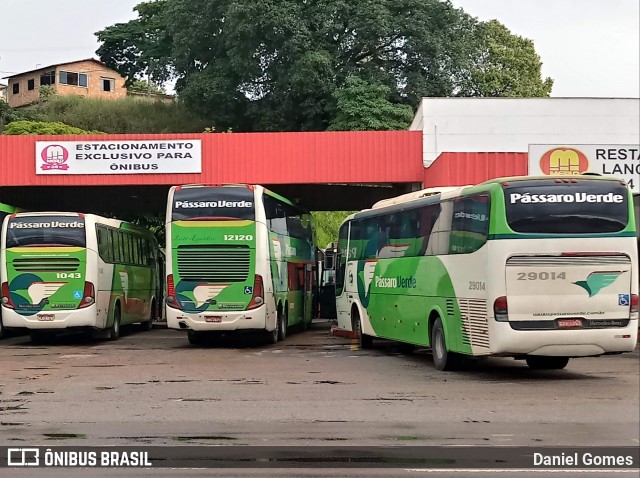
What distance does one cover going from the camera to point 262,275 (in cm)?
2138

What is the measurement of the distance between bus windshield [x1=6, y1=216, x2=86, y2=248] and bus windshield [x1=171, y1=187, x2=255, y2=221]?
313cm

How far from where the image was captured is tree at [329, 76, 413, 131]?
5222 centimetres

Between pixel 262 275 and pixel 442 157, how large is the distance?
24.6 feet

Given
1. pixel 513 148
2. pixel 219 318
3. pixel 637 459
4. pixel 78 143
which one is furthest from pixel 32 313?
pixel 637 459

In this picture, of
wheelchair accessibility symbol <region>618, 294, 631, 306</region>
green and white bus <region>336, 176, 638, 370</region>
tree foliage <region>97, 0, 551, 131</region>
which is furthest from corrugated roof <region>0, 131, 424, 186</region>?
tree foliage <region>97, 0, 551, 131</region>

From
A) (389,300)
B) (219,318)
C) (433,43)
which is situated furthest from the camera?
(433,43)

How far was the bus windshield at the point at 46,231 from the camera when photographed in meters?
23.2

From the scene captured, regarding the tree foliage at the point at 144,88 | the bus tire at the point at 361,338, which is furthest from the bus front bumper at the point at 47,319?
the tree foliage at the point at 144,88

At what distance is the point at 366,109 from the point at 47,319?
31.5 m

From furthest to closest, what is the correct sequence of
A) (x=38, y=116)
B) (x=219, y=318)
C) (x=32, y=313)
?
1. (x=38, y=116)
2. (x=32, y=313)
3. (x=219, y=318)

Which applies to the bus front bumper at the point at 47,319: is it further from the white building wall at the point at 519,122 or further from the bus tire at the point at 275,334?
the white building wall at the point at 519,122

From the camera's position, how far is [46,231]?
916 inches

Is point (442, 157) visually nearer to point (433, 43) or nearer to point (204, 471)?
point (204, 471)

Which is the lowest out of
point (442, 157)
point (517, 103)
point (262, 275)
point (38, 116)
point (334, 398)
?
point (334, 398)
